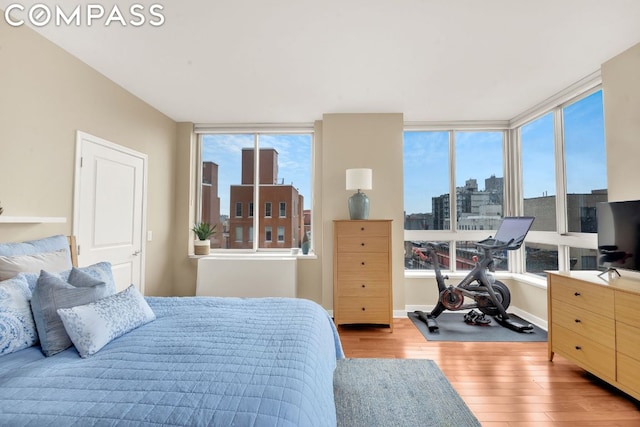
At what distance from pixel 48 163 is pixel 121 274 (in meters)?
1.28

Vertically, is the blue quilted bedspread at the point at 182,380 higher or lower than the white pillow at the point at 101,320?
lower

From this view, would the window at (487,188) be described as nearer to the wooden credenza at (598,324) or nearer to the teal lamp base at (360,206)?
the teal lamp base at (360,206)

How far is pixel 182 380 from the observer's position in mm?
1015

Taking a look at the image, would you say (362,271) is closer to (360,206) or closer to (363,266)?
(363,266)

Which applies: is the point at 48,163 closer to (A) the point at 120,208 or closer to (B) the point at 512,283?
A: (A) the point at 120,208

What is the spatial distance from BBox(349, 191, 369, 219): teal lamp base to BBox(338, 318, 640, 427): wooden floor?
130cm

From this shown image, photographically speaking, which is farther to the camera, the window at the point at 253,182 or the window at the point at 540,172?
the window at the point at 253,182

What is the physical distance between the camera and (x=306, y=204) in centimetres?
398

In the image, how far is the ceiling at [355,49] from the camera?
6.12ft

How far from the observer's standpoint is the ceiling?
1865 mm

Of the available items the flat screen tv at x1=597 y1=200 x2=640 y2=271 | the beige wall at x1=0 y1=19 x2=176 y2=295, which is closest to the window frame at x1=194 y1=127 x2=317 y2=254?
the beige wall at x1=0 y1=19 x2=176 y2=295

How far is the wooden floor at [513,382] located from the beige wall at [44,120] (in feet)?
9.02

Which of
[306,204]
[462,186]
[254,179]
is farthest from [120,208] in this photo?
[462,186]

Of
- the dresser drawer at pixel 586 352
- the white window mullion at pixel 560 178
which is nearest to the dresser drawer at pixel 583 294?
the dresser drawer at pixel 586 352
